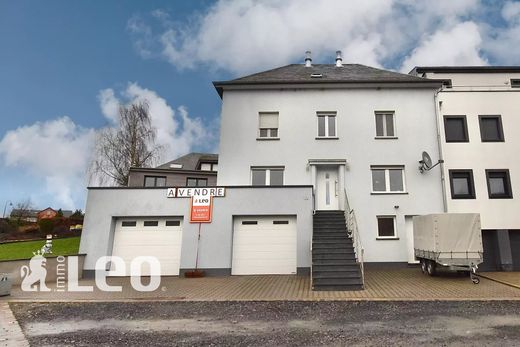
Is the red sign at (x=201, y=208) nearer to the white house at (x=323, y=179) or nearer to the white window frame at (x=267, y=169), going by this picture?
the white house at (x=323, y=179)

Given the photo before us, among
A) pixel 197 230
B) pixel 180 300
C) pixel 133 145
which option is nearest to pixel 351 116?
pixel 197 230

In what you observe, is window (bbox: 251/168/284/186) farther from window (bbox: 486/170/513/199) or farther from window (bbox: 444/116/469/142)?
window (bbox: 486/170/513/199)

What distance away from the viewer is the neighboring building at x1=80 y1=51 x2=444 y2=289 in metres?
13.9

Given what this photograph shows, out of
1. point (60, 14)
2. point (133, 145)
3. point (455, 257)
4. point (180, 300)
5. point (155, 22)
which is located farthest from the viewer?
point (133, 145)

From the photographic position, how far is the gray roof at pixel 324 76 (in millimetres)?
16969

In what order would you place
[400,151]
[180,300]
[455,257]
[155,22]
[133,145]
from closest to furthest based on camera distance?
[180,300]
[455,257]
[155,22]
[400,151]
[133,145]

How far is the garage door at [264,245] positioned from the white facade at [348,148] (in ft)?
8.43

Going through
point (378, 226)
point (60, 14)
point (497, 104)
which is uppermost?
point (60, 14)

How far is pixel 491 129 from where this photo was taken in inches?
658

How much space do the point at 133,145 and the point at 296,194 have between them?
19889mm

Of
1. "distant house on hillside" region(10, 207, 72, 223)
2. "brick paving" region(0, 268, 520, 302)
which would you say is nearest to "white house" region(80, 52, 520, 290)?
"brick paving" region(0, 268, 520, 302)

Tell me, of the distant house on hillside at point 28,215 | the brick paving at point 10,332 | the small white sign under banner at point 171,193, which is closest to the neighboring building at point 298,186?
the small white sign under banner at point 171,193

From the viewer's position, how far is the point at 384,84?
1695 centimetres

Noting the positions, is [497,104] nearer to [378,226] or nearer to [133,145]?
[378,226]
